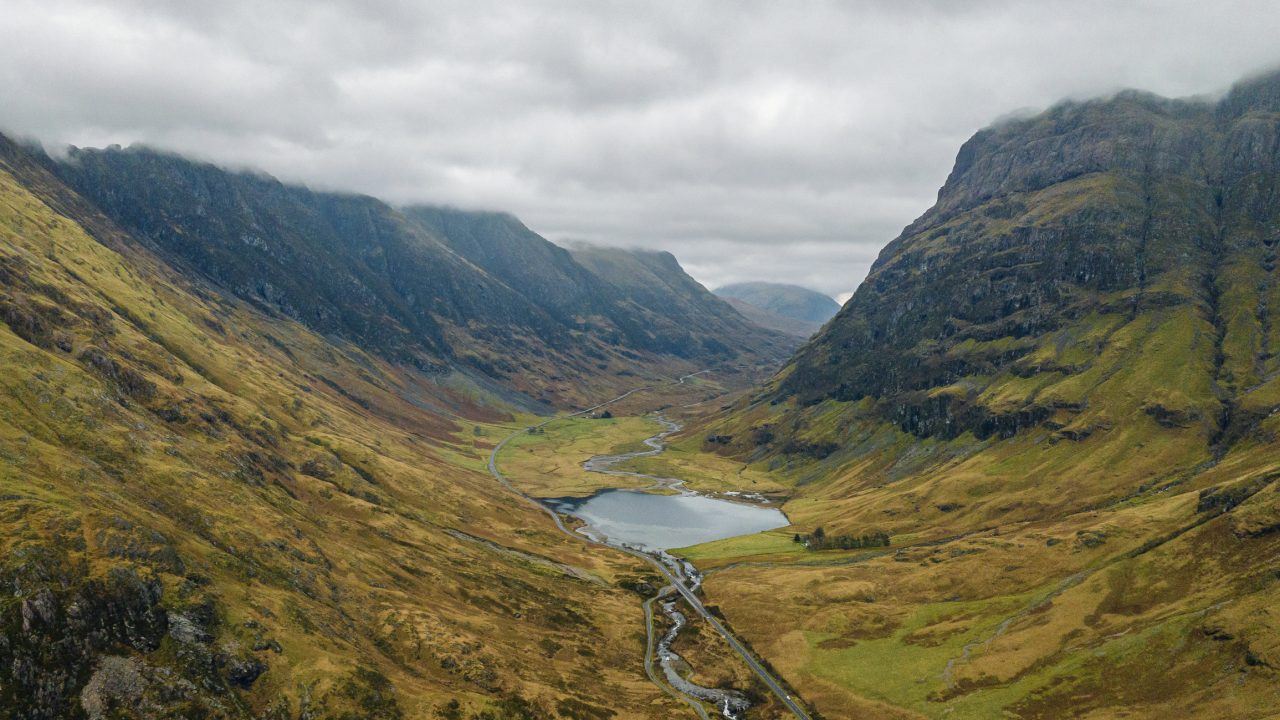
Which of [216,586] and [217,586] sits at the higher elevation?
[216,586]

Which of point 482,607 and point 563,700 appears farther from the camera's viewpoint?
point 482,607

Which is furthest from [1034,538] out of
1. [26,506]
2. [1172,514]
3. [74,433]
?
[74,433]

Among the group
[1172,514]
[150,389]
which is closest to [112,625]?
[150,389]

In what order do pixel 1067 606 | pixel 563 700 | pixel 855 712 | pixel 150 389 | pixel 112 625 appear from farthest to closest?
1. pixel 150 389
2. pixel 1067 606
3. pixel 855 712
4. pixel 563 700
5. pixel 112 625

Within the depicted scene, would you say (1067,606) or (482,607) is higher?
(1067,606)

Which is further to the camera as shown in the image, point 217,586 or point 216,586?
point 217,586

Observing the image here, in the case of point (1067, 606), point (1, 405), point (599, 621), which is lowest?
point (599, 621)

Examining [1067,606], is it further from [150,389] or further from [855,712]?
[150,389]

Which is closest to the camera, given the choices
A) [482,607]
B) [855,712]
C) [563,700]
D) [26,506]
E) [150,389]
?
[26,506]

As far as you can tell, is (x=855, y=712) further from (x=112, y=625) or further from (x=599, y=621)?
(x=112, y=625)
